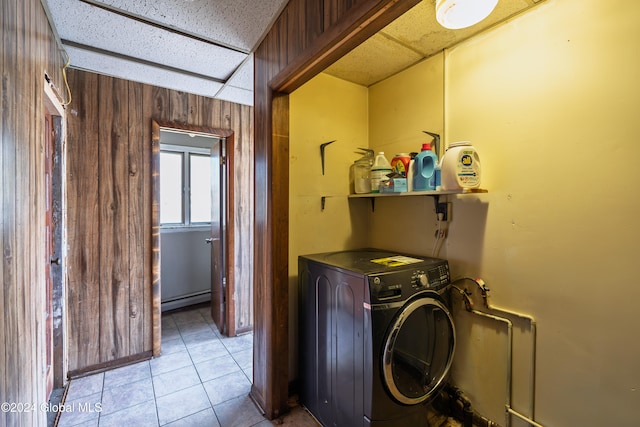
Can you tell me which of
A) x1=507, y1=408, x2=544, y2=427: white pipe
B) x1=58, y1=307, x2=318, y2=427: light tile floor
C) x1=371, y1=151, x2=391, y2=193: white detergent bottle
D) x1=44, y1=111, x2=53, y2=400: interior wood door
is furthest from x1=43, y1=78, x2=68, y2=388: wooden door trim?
x1=507, y1=408, x2=544, y2=427: white pipe

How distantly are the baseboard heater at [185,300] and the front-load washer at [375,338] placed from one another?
8.33ft

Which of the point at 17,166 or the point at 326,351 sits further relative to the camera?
the point at 326,351

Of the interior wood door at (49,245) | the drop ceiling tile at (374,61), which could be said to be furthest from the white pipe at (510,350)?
the interior wood door at (49,245)

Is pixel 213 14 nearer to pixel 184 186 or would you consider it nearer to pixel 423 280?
pixel 423 280

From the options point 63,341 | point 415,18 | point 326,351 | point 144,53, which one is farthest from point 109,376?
point 415,18

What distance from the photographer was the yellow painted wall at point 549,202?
1159 mm

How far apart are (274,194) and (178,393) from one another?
1.63 metres

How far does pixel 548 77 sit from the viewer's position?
4.46 feet

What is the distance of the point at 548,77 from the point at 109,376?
3.55 metres

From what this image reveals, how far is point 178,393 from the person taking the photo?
2000 mm

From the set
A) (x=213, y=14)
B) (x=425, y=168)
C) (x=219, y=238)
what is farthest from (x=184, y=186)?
(x=425, y=168)

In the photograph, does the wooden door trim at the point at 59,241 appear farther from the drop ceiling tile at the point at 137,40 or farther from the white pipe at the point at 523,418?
the white pipe at the point at 523,418

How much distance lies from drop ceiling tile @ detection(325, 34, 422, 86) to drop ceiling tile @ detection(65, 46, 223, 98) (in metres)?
1.17

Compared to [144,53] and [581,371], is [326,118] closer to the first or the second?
[144,53]
